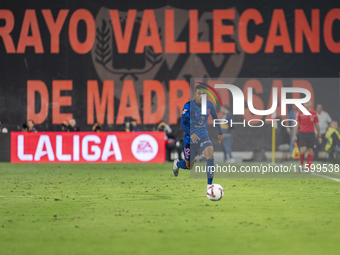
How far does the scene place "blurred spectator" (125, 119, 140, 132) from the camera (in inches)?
856

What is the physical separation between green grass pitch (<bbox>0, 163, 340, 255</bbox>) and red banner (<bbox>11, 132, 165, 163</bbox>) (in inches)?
238

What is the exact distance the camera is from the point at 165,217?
7.52 meters

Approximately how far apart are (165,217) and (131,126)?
1609cm

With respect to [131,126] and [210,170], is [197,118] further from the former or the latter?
[131,126]

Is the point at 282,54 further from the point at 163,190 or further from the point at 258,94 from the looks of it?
the point at 163,190

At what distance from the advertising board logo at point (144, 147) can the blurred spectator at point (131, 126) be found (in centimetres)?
219

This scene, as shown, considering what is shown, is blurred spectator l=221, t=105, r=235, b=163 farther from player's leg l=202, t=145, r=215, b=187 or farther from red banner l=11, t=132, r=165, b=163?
player's leg l=202, t=145, r=215, b=187

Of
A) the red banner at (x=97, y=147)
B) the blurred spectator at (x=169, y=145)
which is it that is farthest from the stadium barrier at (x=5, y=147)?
the blurred spectator at (x=169, y=145)

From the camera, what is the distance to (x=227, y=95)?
2402 cm

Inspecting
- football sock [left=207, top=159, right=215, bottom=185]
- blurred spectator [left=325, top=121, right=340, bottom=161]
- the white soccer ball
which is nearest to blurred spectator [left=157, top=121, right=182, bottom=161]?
blurred spectator [left=325, top=121, right=340, bottom=161]

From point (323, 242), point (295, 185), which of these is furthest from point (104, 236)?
point (295, 185)

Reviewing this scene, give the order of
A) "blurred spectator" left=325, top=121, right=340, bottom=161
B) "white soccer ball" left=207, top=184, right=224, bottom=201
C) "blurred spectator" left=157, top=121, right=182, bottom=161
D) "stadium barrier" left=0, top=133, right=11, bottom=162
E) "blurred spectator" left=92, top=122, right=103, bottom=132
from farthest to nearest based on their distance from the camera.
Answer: "blurred spectator" left=92, top=122, right=103, bottom=132 < "blurred spectator" left=157, top=121, right=182, bottom=161 < "stadium barrier" left=0, top=133, right=11, bottom=162 < "blurred spectator" left=325, top=121, right=340, bottom=161 < "white soccer ball" left=207, top=184, right=224, bottom=201

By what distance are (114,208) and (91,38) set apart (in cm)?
1665

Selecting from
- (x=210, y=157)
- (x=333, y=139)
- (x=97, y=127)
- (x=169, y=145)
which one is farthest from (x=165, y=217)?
(x=97, y=127)
